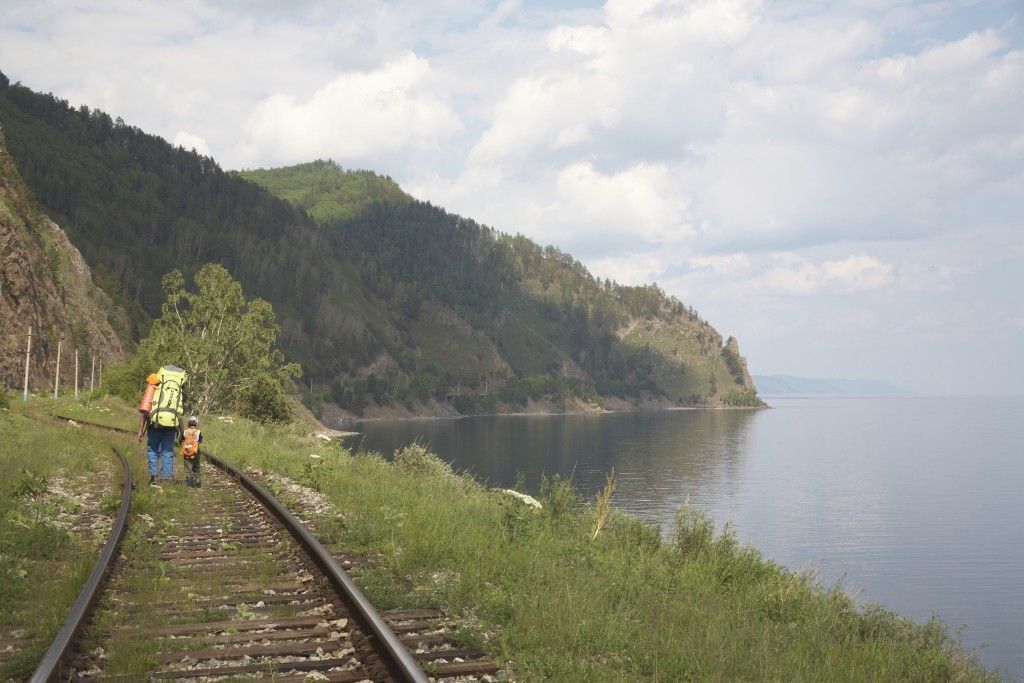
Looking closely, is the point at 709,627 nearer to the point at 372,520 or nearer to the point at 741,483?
the point at 372,520

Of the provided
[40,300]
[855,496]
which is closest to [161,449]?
[855,496]

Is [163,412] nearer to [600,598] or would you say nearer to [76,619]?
[76,619]

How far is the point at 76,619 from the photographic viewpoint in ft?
22.4

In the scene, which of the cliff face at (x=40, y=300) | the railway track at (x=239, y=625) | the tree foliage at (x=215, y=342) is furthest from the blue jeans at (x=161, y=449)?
the cliff face at (x=40, y=300)

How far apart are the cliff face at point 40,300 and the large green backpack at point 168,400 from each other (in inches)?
2263

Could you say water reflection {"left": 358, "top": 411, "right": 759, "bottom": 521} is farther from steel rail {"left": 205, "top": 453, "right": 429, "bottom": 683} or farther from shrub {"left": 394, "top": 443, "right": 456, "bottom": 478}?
steel rail {"left": 205, "top": 453, "right": 429, "bottom": 683}

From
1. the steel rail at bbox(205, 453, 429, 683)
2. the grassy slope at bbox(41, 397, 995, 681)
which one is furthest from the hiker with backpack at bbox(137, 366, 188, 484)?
the steel rail at bbox(205, 453, 429, 683)

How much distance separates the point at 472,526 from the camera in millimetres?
12062

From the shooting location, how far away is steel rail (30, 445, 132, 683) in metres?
5.80

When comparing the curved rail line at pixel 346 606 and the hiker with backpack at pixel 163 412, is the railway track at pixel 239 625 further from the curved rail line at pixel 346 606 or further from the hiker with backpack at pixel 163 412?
the hiker with backpack at pixel 163 412

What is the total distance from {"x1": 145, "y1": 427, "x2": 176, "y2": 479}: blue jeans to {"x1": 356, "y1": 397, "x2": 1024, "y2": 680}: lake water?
593 inches

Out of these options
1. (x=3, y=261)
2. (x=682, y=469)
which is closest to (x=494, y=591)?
(x=3, y=261)

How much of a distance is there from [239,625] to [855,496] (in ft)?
241

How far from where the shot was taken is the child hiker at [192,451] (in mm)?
17172
